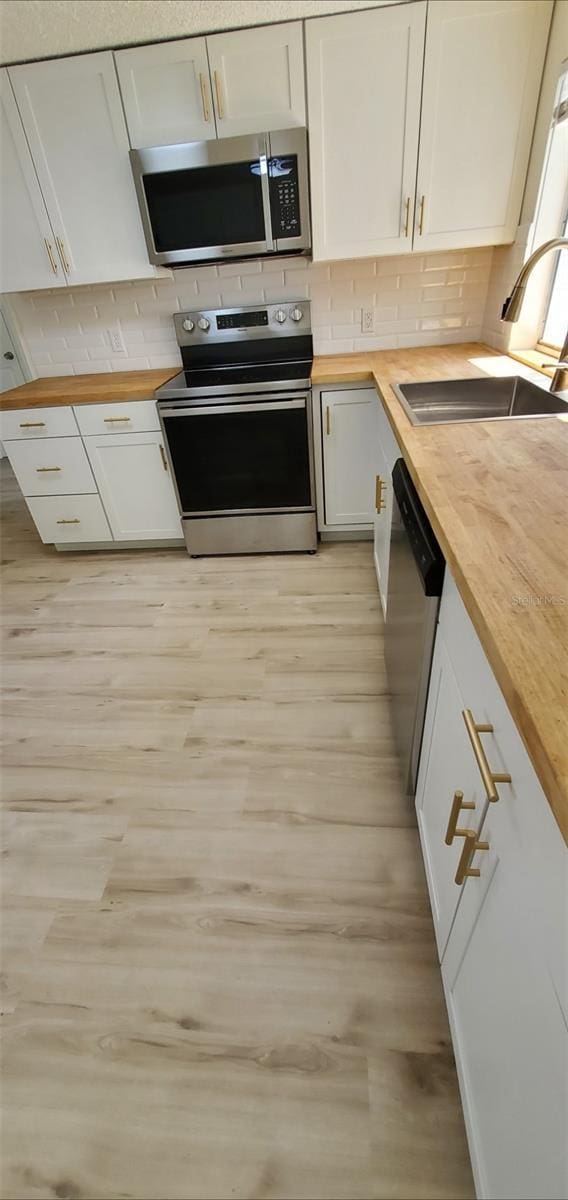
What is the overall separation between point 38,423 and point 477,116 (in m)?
2.19

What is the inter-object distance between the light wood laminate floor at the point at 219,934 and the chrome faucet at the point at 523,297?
104cm

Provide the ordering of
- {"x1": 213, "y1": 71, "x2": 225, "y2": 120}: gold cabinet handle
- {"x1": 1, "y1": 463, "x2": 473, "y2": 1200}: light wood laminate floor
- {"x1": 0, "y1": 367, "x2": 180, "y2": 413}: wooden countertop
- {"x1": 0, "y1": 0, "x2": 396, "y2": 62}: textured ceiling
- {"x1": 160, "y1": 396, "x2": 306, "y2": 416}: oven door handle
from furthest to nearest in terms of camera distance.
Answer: {"x1": 0, "y1": 367, "x2": 180, "y2": 413}: wooden countertop < {"x1": 160, "y1": 396, "x2": 306, "y2": 416}: oven door handle < {"x1": 213, "y1": 71, "x2": 225, "y2": 120}: gold cabinet handle < {"x1": 0, "y1": 0, "x2": 396, "y2": 62}: textured ceiling < {"x1": 1, "y1": 463, "x2": 473, "y2": 1200}: light wood laminate floor

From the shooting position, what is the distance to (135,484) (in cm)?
252

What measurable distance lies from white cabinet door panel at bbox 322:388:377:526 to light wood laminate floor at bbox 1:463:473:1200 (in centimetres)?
67

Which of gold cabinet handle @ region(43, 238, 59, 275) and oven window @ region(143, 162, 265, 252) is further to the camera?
gold cabinet handle @ region(43, 238, 59, 275)

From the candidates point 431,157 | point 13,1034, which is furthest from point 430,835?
point 431,157

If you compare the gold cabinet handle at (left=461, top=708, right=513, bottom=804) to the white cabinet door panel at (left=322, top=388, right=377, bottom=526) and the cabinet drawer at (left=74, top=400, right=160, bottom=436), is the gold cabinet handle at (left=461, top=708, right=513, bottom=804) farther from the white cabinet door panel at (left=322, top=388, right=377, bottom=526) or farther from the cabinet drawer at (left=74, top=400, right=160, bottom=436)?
the cabinet drawer at (left=74, top=400, right=160, bottom=436)

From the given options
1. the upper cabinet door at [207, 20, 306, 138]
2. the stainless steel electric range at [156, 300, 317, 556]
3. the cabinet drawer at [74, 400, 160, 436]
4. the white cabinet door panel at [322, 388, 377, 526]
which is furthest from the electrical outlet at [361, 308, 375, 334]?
the cabinet drawer at [74, 400, 160, 436]

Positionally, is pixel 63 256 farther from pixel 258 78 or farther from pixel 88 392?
pixel 258 78

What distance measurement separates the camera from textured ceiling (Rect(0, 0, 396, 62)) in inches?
63.9

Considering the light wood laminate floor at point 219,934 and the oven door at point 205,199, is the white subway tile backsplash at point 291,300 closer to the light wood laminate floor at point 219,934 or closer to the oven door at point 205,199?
the oven door at point 205,199

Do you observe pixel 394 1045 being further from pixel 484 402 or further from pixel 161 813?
pixel 484 402

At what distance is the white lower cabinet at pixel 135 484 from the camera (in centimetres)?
240

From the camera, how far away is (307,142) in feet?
6.14
